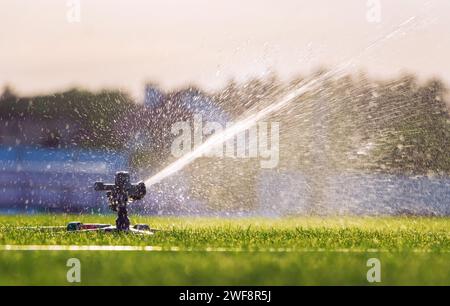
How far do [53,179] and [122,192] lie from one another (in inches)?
457

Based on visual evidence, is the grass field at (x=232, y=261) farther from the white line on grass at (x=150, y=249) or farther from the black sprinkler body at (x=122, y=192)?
the black sprinkler body at (x=122, y=192)

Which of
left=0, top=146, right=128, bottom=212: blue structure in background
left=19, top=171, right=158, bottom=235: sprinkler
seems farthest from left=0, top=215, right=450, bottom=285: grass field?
left=0, top=146, right=128, bottom=212: blue structure in background

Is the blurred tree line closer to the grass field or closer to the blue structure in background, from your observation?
the blue structure in background

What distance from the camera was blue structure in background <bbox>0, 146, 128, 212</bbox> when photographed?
18.8 metres

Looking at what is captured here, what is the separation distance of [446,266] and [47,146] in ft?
61.0

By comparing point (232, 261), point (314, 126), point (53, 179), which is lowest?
point (232, 261)

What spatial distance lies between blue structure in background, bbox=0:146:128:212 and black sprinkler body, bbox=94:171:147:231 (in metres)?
10.1

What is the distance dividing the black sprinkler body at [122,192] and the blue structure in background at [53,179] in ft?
33.1

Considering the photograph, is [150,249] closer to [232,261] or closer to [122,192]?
[232,261]

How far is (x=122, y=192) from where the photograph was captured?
823 cm

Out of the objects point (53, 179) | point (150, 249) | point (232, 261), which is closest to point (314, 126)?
point (53, 179)

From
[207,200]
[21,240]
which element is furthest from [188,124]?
[21,240]

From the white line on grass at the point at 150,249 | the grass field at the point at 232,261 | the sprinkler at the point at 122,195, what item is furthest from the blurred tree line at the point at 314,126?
the white line on grass at the point at 150,249

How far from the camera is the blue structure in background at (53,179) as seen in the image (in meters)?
18.8
